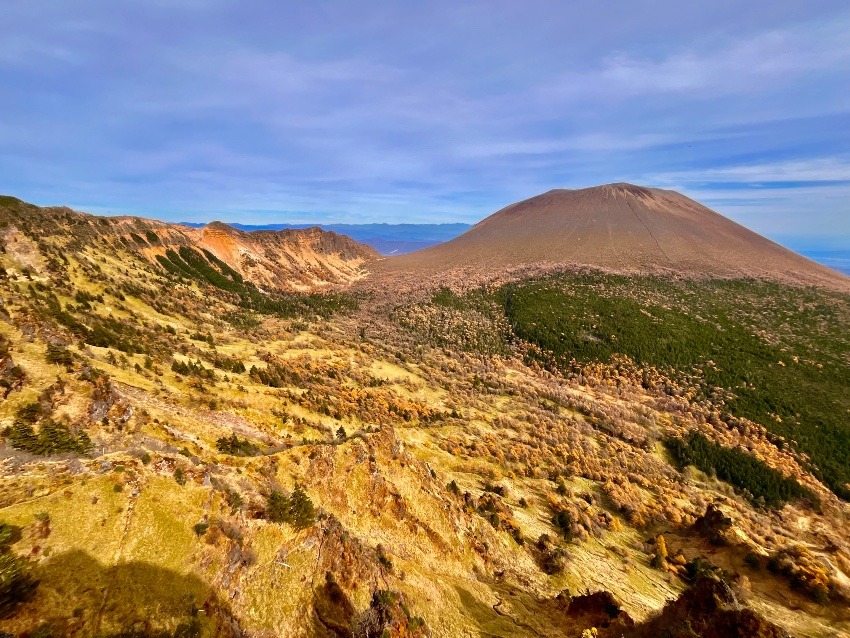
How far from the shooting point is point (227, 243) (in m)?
81.8

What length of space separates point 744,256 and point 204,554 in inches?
5337

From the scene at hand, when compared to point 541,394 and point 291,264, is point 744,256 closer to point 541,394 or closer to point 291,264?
point 541,394

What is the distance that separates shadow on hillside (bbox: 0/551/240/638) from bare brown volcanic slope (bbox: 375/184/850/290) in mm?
93407

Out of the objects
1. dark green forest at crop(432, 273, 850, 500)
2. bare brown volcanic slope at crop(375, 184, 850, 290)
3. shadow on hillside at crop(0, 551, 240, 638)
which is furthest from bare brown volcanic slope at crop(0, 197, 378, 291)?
dark green forest at crop(432, 273, 850, 500)

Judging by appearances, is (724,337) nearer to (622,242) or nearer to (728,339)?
(728,339)

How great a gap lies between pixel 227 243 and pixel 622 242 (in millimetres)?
102461

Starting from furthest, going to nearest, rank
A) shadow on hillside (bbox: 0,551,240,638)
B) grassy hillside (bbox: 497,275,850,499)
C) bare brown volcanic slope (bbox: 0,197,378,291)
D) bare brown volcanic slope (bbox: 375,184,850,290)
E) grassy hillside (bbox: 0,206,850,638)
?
bare brown volcanic slope (bbox: 375,184,850,290) < bare brown volcanic slope (bbox: 0,197,378,291) < grassy hillside (bbox: 497,275,850,499) < grassy hillside (bbox: 0,206,850,638) < shadow on hillside (bbox: 0,551,240,638)

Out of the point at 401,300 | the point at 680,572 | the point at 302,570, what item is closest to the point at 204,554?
the point at 302,570

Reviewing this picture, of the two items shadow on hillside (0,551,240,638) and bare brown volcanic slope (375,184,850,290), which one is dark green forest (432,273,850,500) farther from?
shadow on hillside (0,551,240,638)

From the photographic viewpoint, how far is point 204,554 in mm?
8891

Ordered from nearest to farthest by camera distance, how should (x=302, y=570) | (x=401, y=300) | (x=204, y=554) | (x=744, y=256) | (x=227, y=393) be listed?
(x=204, y=554) < (x=302, y=570) < (x=227, y=393) < (x=401, y=300) < (x=744, y=256)

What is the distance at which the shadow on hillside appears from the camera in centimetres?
655

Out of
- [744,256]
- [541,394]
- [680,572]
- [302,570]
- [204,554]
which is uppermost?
[744,256]

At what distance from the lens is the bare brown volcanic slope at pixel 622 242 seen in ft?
313
